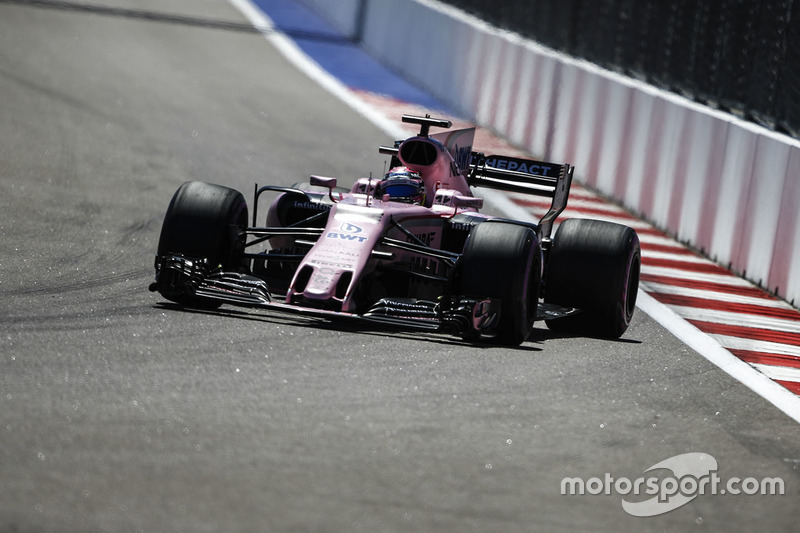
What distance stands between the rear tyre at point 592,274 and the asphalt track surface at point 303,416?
176 millimetres

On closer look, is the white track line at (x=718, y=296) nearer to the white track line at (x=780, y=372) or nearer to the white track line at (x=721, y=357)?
the white track line at (x=721, y=357)

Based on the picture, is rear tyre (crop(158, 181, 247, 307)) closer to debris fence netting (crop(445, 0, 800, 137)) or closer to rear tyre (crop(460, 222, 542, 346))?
rear tyre (crop(460, 222, 542, 346))

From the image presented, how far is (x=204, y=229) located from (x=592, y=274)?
237 cm

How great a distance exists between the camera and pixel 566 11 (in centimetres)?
1912

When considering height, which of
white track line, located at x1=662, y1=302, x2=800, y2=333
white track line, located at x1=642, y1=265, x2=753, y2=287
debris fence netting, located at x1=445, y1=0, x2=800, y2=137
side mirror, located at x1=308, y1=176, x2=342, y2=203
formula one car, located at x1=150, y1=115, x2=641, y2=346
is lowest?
white track line, located at x1=662, y1=302, x2=800, y2=333

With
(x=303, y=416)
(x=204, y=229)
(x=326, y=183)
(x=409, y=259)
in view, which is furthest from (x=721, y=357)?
(x=303, y=416)

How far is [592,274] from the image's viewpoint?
8703mm

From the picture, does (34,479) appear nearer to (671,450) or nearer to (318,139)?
(671,450)

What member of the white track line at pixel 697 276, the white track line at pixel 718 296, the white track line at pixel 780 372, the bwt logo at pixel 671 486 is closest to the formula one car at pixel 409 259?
the white track line at pixel 780 372

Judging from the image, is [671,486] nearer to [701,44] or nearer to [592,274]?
[592,274]

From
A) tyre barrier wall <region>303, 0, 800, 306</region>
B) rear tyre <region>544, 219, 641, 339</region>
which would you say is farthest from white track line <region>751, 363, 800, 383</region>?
tyre barrier wall <region>303, 0, 800, 306</region>

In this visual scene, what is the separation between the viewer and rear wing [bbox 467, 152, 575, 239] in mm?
9969

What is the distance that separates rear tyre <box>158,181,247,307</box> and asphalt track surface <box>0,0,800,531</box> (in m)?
0.36

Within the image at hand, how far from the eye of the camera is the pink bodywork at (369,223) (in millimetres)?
8086
